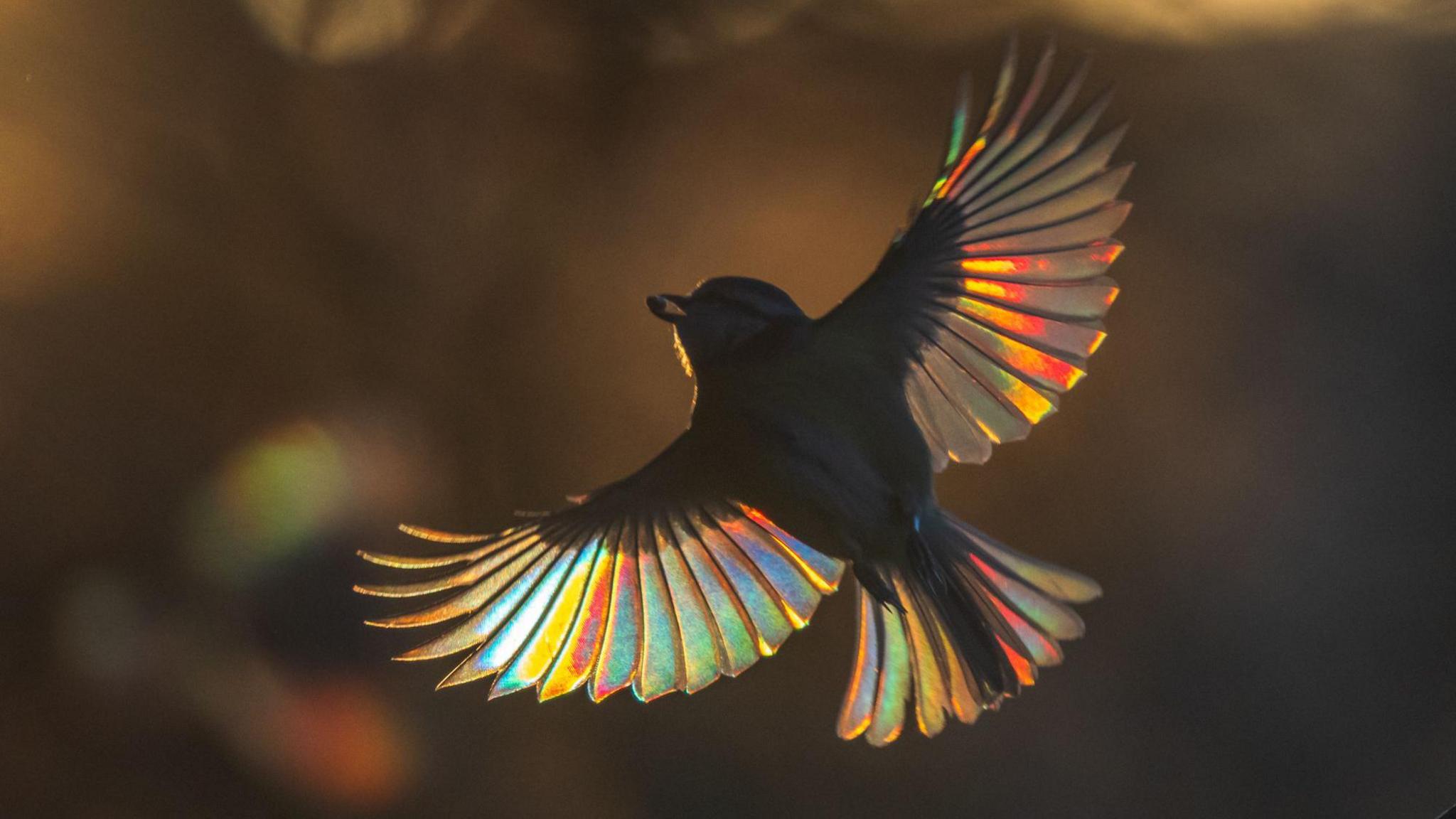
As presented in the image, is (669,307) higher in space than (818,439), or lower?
higher

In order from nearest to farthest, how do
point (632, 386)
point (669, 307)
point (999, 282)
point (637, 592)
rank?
point (669, 307) → point (999, 282) → point (637, 592) → point (632, 386)

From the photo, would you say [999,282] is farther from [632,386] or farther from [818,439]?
[632,386]

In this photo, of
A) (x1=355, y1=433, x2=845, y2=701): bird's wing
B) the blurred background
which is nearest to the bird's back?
(x1=355, y1=433, x2=845, y2=701): bird's wing

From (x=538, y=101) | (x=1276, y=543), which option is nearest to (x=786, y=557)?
(x=538, y=101)

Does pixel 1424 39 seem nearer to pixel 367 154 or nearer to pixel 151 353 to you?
pixel 367 154

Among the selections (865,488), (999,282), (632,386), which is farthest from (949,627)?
(632,386)

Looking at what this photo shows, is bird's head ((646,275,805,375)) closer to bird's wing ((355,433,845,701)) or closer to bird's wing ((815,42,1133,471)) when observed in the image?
bird's wing ((815,42,1133,471))
